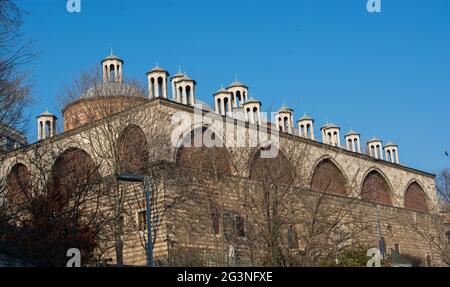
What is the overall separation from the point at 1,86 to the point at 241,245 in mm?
9839

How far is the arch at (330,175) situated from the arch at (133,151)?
1019 centimetres

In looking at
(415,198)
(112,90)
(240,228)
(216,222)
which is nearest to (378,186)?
(415,198)

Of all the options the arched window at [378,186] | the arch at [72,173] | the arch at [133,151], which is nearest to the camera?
the arch at [72,173]

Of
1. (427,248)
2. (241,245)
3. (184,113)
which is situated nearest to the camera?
(241,245)

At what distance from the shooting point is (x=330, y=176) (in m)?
32.3

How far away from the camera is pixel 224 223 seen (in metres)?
21.7

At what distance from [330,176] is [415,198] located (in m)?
12.4

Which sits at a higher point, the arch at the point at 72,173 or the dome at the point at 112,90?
the dome at the point at 112,90

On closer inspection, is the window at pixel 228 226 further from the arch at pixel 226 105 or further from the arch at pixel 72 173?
the arch at pixel 226 105

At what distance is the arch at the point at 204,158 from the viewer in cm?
2261

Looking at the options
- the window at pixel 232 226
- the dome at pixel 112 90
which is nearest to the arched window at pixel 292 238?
the window at pixel 232 226

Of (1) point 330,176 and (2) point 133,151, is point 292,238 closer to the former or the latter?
(2) point 133,151
